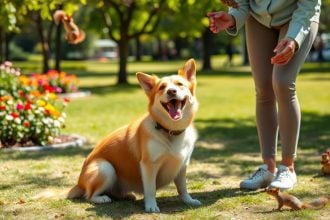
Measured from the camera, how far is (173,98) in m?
4.55

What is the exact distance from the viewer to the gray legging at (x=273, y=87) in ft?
16.3

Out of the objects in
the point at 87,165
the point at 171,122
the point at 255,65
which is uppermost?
the point at 255,65

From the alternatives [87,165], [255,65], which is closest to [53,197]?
[87,165]

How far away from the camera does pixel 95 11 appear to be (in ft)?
87.6

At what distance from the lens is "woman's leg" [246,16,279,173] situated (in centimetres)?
530

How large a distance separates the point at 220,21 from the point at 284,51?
72cm

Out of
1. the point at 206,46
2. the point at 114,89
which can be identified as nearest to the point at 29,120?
the point at 114,89

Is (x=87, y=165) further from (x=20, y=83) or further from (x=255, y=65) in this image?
(x=20, y=83)

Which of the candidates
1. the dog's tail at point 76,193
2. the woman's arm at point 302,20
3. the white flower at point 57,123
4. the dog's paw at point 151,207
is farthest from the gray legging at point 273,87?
the white flower at point 57,123

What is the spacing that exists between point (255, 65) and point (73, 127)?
6.60 meters

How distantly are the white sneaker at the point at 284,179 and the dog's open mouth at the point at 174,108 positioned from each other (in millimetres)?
1081

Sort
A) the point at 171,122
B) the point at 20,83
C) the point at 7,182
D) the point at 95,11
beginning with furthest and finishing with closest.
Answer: the point at 95,11, the point at 20,83, the point at 7,182, the point at 171,122

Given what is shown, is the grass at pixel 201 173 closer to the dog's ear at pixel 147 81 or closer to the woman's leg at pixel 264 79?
the woman's leg at pixel 264 79

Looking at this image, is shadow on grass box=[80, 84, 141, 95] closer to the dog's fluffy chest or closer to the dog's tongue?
the dog's fluffy chest
